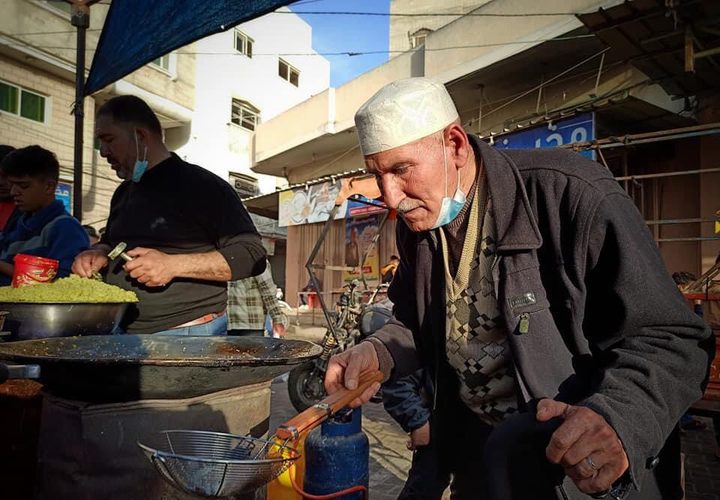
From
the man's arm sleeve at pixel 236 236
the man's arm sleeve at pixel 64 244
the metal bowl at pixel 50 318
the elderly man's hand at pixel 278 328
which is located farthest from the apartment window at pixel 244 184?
the metal bowl at pixel 50 318

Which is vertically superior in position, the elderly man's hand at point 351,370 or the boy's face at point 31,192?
the boy's face at point 31,192

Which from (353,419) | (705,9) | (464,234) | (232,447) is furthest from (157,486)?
(705,9)

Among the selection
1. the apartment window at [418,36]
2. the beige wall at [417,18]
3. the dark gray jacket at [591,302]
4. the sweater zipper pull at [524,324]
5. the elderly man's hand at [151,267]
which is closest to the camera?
the dark gray jacket at [591,302]

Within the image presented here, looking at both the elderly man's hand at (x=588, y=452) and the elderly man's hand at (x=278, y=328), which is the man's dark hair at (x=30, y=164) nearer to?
the elderly man's hand at (x=588, y=452)

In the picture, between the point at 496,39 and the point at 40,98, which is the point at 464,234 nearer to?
the point at 496,39

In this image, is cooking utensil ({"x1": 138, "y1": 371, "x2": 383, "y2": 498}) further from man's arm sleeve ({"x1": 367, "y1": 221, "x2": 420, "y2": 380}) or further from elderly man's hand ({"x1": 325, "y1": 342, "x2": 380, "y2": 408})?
man's arm sleeve ({"x1": 367, "y1": 221, "x2": 420, "y2": 380})

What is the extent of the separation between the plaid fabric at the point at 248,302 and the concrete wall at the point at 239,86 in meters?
13.3

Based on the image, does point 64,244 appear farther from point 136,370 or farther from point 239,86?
point 239,86

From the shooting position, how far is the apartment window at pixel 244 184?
21750 mm

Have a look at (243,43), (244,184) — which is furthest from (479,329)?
(243,43)

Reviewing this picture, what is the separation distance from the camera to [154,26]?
3.28 m

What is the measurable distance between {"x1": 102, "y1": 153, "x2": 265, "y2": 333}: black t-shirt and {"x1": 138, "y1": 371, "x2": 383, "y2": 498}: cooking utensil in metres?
1.19

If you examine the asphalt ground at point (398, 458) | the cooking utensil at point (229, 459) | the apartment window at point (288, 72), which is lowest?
the asphalt ground at point (398, 458)

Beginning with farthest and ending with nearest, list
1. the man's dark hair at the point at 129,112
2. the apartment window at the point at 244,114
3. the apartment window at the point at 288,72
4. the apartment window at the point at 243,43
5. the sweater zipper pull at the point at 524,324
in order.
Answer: the apartment window at the point at 288,72
the apartment window at the point at 243,43
the apartment window at the point at 244,114
the man's dark hair at the point at 129,112
the sweater zipper pull at the point at 524,324
